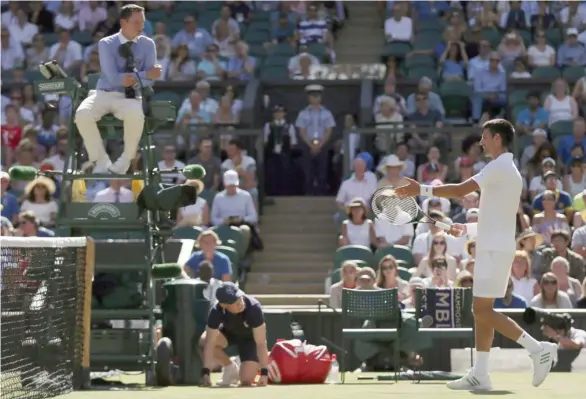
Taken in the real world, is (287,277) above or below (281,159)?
below

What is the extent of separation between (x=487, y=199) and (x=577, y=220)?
7.64 metres

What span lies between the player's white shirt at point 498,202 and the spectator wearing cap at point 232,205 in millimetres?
8139

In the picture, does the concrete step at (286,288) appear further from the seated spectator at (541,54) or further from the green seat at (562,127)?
the seated spectator at (541,54)

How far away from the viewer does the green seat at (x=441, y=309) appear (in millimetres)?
13398

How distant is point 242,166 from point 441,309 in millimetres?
6474

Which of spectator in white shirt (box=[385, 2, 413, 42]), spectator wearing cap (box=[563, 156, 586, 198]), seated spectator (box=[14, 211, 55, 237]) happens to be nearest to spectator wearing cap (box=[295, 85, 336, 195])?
spectator in white shirt (box=[385, 2, 413, 42])

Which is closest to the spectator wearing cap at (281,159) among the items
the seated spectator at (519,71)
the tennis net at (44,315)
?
the seated spectator at (519,71)

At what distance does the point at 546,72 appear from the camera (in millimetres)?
21578

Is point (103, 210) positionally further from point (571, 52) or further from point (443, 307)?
point (571, 52)

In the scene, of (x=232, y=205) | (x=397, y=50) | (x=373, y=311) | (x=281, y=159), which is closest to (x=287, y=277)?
(x=232, y=205)

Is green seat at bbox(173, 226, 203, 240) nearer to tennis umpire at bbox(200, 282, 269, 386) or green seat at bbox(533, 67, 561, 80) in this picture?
tennis umpire at bbox(200, 282, 269, 386)

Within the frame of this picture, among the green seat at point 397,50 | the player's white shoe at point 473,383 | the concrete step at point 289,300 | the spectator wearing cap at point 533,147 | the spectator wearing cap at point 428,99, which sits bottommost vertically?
the player's white shoe at point 473,383

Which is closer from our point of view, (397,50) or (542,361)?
(542,361)

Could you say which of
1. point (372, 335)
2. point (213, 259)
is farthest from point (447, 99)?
point (372, 335)
